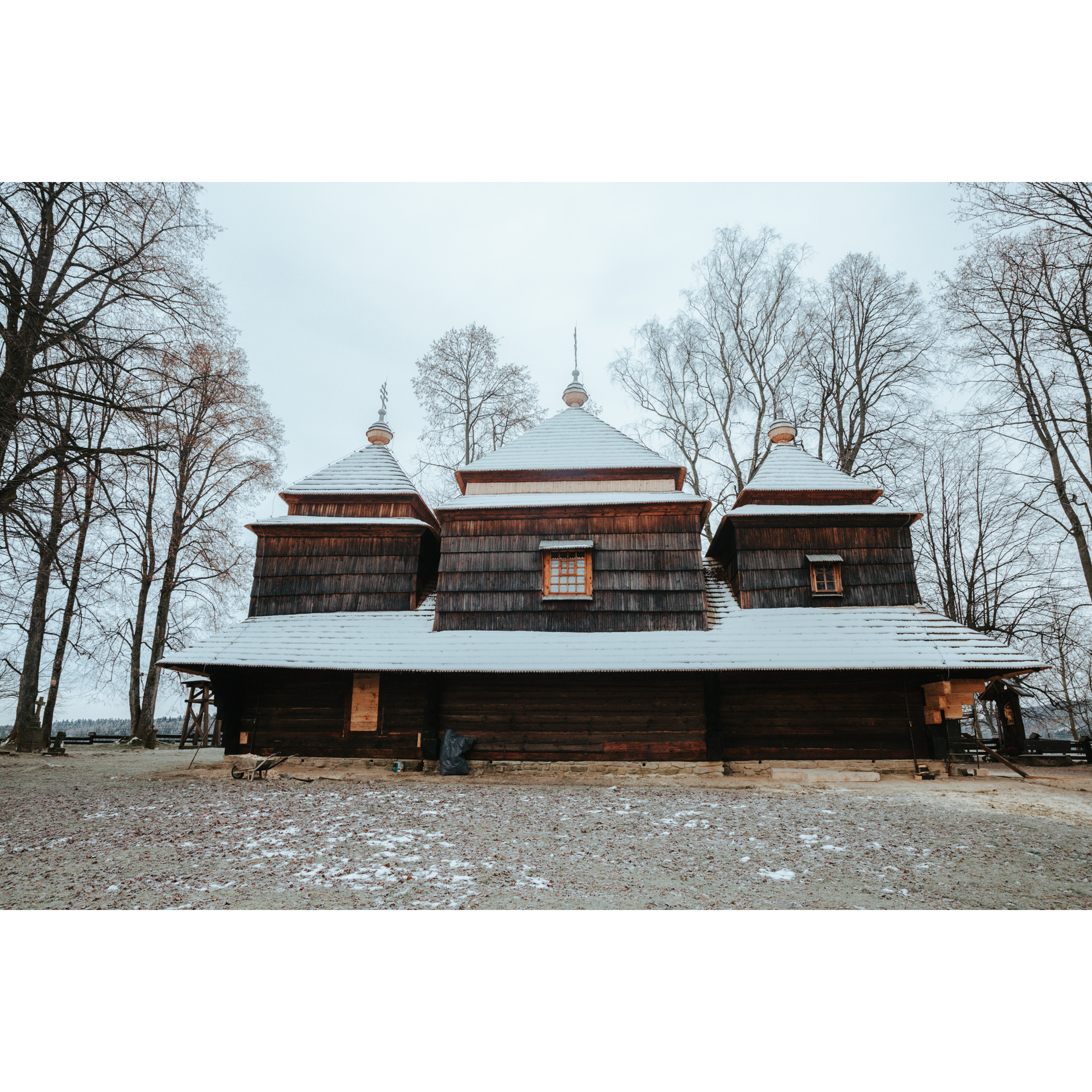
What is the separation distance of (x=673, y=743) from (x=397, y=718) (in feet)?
17.9

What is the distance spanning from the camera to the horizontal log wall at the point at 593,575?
12.0m

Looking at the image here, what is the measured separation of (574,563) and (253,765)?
747 cm

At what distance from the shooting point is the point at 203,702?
59.9ft

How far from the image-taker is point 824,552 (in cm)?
1260

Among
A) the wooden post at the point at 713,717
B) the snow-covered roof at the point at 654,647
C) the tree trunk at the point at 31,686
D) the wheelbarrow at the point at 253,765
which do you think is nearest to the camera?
the snow-covered roof at the point at 654,647

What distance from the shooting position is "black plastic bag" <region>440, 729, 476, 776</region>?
436 inches

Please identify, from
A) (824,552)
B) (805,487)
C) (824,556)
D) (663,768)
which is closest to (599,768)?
(663,768)

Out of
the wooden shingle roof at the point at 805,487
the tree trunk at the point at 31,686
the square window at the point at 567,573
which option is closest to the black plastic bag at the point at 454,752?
the square window at the point at 567,573

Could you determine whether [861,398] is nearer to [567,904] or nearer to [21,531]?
[567,904]

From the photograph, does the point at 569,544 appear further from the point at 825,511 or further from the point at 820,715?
the point at 820,715

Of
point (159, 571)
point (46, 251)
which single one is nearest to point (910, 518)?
point (46, 251)

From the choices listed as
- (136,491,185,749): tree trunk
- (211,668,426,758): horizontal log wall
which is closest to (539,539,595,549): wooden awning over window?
(211,668,426,758): horizontal log wall

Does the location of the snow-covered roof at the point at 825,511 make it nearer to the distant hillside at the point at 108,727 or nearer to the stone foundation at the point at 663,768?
the stone foundation at the point at 663,768

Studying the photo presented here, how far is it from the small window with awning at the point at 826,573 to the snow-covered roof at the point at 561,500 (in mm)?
2676
